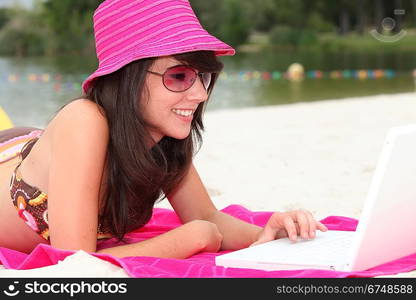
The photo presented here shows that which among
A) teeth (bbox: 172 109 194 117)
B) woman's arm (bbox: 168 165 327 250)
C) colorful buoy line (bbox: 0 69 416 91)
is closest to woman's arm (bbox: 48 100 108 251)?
teeth (bbox: 172 109 194 117)

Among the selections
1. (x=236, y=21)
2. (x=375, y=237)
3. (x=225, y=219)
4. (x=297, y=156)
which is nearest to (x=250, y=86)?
(x=297, y=156)

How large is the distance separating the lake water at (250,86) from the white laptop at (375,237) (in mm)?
9300

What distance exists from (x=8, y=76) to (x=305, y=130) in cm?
1702

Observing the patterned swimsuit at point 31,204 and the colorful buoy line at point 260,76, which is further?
the colorful buoy line at point 260,76

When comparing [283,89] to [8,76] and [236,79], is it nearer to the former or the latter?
[236,79]

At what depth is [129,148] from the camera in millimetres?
2621

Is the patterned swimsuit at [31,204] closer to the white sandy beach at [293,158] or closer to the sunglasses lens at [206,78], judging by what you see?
the white sandy beach at [293,158]

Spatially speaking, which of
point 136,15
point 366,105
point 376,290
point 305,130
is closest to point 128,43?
point 136,15

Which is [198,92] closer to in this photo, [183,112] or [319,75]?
[183,112]

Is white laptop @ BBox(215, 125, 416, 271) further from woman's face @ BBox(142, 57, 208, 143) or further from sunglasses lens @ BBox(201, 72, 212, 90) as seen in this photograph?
sunglasses lens @ BBox(201, 72, 212, 90)

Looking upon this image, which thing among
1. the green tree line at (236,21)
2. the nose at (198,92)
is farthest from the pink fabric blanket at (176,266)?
the green tree line at (236,21)

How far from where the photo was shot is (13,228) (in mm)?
2945

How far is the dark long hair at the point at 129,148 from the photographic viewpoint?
2596mm

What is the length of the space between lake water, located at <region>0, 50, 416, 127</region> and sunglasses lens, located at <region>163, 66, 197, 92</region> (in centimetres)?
920
